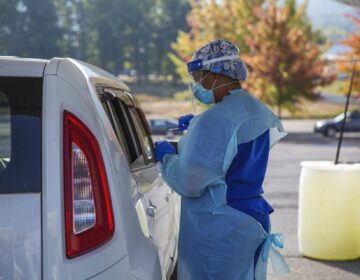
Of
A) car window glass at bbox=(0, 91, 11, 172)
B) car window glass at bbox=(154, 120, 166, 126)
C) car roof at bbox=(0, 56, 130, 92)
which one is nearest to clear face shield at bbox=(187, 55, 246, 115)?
car roof at bbox=(0, 56, 130, 92)

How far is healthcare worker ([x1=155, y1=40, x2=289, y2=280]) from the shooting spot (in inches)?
120

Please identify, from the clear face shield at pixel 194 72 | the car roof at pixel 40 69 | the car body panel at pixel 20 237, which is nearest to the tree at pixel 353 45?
the clear face shield at pixel 194 72

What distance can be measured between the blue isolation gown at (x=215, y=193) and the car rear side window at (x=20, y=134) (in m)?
0.84

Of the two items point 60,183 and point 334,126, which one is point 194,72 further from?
point 334,126

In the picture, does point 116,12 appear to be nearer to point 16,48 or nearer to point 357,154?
point 16,48

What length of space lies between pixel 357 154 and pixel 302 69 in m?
17.0

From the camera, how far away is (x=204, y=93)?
328 centimetres

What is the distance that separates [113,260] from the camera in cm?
248

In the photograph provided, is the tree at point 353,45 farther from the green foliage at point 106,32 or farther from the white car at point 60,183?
the white car at point 60,183

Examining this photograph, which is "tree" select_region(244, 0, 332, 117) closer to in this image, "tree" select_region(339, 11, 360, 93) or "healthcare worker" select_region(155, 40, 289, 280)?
"tree" select_region(339, 11, 360, 93)

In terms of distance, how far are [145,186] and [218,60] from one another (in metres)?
0.72

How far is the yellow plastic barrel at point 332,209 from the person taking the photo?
647cm

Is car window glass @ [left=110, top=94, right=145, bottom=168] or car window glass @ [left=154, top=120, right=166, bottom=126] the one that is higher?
car window glass @ [left=110, top=94, right=145, bottom=168]

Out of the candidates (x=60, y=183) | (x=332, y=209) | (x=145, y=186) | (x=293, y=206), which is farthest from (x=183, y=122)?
(x=293, y=206)
